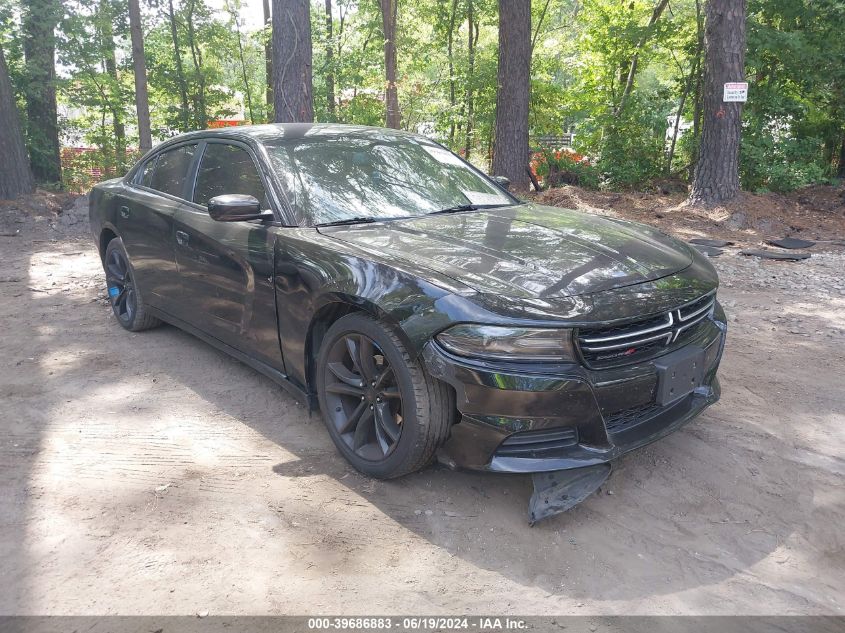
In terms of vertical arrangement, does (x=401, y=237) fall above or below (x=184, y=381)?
above

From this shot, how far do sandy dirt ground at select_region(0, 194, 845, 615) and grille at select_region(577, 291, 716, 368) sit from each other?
70cm

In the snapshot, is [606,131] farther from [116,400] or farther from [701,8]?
[116,400]

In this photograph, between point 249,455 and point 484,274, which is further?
point 249,455

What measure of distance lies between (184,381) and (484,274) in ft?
8.32

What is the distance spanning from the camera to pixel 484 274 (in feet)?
9.10

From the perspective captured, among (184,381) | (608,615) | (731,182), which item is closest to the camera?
(608,615)

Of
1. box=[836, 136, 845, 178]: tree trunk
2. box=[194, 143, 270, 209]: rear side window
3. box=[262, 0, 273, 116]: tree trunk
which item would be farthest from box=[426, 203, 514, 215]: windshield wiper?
box=[262, 0, 273, 116]: tree trunk

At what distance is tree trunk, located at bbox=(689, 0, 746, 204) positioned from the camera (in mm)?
9203

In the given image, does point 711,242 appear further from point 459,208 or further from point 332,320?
point 332,320

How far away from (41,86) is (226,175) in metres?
12.5

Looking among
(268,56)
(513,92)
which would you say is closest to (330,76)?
(268,56)

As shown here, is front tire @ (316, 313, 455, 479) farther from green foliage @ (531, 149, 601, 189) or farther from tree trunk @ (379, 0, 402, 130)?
tree trunk @ (379, 0, 402, 130)

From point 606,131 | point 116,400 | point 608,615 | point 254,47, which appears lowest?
point 608,615

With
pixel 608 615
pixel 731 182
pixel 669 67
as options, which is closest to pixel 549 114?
pixel 669 67
